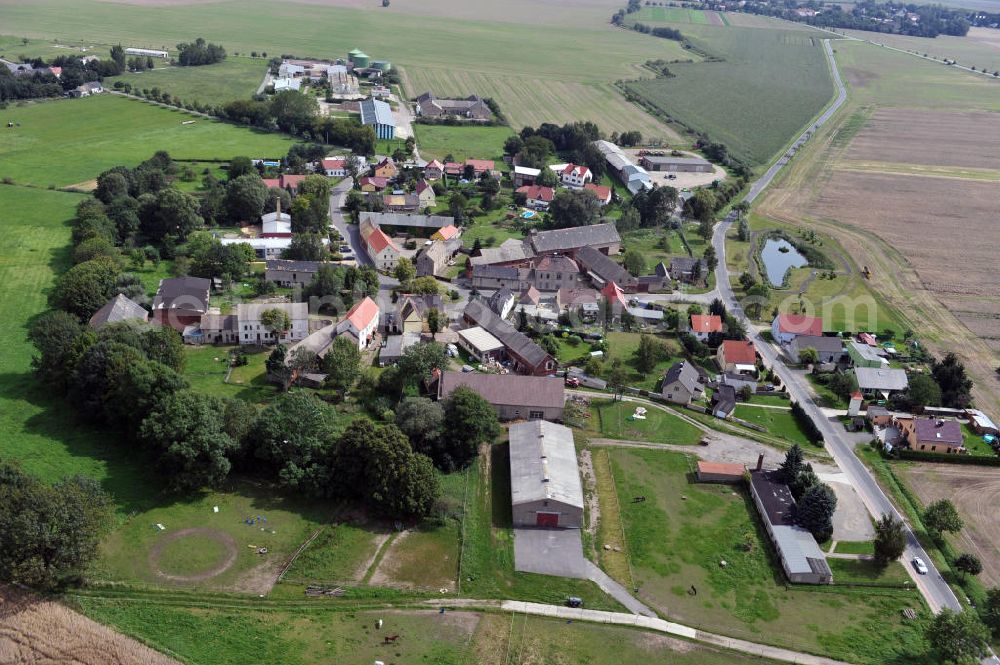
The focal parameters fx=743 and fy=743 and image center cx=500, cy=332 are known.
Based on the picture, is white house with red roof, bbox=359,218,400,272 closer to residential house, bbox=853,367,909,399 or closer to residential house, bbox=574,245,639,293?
residential house, bbox=574,245,639,293

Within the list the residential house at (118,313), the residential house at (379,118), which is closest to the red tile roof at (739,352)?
the residential house at (118,313)

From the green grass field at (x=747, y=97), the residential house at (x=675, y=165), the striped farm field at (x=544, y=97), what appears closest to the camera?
the residential house at (x=675, y=165)

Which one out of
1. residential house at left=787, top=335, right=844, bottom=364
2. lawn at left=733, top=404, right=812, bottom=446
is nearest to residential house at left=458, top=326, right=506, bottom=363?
lawn at left=733, top=404, right=812, bottom=446

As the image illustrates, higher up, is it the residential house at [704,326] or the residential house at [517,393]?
the residential house at [704,326]

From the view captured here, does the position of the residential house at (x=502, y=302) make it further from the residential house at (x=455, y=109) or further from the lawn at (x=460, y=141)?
the residential house at (x=455, y=109)

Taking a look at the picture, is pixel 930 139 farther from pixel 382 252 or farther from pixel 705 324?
pixel 382 252

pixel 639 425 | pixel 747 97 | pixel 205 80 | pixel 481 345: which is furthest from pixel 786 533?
pixel 205 80
